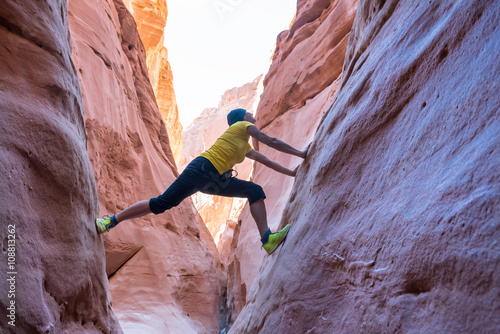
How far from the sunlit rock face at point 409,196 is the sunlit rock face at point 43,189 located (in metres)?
1.56

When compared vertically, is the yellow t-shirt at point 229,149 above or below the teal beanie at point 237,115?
below

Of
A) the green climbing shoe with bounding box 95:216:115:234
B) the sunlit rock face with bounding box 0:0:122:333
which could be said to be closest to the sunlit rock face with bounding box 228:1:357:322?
the green climbing shoe with bounding box 95:216:115:234

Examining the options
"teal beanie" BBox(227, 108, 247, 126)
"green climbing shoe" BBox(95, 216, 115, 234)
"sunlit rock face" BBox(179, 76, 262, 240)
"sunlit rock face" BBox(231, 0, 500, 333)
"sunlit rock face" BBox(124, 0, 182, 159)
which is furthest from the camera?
"sunlit rock face" BBox(179, 76, 262, 240)

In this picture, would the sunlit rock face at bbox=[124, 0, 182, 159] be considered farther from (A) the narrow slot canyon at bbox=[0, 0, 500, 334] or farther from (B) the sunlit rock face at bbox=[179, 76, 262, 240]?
(A) the narrow slot canyon at bbox=[0, 0, 500, 334]

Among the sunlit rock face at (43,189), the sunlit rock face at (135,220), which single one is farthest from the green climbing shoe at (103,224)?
the sunlit rock face at (135,220)

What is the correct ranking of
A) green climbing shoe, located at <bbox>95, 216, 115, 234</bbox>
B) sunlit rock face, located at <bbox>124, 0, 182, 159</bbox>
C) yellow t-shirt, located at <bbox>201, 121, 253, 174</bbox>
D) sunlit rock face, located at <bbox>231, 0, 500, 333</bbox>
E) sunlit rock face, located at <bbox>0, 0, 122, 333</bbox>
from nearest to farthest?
1. sunlit rock face, located at <bbox>231, 0, 500, 333</bbox>
2. sunlit rock face, located at <bbox>0, 0, 122, 333</bbox>
3. green climbing shoe, located at <bbox>95, 216, 115, 234</bbox>
4. yellow t-shirt, located at <bbox>201, 121, 253, 174</bbox>
5. sunlit rock face, located at <bbox>124, 0, 182, 159</bbox>

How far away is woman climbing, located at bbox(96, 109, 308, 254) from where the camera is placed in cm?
329

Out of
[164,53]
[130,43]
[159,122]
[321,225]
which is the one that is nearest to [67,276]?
[321,225]

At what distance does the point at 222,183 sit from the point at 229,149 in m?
0.36

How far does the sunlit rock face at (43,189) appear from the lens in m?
2.04

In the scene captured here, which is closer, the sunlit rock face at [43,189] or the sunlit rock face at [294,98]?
the sunlit rock face at [43,189]

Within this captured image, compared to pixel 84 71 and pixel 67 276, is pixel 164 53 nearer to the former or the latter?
pixel 84 71

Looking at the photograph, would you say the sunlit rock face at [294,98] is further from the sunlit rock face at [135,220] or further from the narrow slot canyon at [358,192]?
the narrow slot canyon at [358,192]

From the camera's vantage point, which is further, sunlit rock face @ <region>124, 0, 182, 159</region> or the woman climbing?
sunlit rock face @ <region>124, 0, 182, 159</region>
